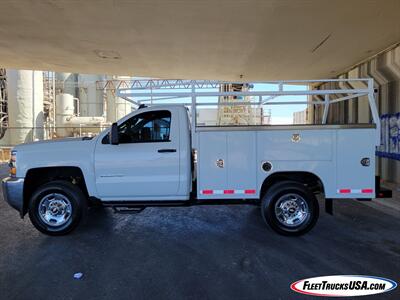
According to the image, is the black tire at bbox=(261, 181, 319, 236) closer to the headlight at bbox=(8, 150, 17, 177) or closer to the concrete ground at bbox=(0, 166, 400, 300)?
the concrete ground at bbox=(0, 166, 400, 300)

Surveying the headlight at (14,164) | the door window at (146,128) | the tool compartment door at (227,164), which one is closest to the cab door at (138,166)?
the door window at (146,128)

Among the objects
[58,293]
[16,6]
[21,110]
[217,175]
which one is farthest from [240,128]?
[21,110]

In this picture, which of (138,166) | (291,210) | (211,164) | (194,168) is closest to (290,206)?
(291,210)

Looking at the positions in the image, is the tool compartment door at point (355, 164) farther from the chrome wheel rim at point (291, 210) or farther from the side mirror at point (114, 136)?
the side mirror at point (114, 136)

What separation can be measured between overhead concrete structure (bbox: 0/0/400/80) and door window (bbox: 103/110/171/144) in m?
2.52

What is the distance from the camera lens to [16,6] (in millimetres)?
7082

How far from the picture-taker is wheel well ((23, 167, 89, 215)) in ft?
19.0

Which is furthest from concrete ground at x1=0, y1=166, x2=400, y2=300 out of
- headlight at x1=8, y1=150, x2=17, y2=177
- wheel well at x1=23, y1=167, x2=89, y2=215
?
headlight at x1=8, y1=150, x2=17, y2=177

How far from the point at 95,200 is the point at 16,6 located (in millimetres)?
4549

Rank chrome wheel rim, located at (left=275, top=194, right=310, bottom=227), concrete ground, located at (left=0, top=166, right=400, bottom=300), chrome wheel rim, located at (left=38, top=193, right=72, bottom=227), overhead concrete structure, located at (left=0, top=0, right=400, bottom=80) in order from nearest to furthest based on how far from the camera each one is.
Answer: concrete ground, located at (left=0, top=166, right=400, bottom=300) → chrome wheel rim, located at (left=275, top=194, right=310, bottom=227) → chrome wheel rim, located at (left=38, top=193, right=72, bottom=227) → overhead concrete structure, located at (left=0, top=0, right=400, bottom=80)

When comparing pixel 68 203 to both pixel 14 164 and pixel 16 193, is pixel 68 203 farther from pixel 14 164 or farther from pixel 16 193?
pixel 14 164

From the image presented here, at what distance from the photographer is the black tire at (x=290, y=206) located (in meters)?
5.56

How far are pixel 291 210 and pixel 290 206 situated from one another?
71mm

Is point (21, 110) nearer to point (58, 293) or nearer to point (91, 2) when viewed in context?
point (91, 2)
